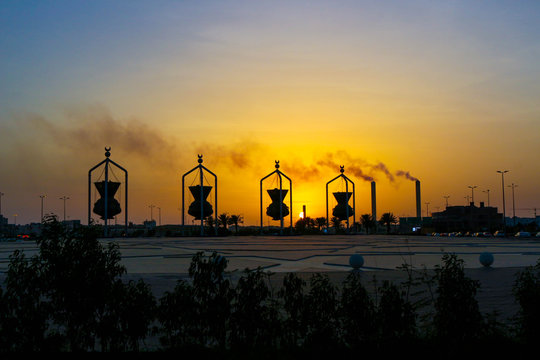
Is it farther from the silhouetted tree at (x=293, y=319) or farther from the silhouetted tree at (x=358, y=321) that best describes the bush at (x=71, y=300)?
the silhouetted tree at (x=358, y=321)

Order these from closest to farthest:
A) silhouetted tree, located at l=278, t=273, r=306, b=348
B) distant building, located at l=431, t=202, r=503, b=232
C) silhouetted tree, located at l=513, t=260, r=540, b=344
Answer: silhouetted tree, located at l=513, t=260, r=540, b=344 → silhouetted tree, located at l=278, t=273, r=306, b=348 → distant building, located at l=431, t=202, r=503, b=232

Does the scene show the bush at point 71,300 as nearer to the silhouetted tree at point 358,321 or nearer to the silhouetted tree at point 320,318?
the silhouetted tree at point 320,318

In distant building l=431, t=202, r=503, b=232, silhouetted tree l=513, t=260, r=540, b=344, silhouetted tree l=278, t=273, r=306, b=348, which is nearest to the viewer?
silhouetted tree l=513, t=260, r=540, b=344

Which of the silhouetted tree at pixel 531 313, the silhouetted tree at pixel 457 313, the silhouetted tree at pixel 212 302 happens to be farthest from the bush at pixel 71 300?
the silhouetted tree at pixel 531 313

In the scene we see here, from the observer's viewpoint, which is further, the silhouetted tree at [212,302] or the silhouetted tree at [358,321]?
the silhouetted tree at [212,302]

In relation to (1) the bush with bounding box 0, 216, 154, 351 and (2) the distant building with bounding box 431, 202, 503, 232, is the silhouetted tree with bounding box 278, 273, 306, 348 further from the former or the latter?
(2) the distant building with bounding box 431, 202, 503, 232

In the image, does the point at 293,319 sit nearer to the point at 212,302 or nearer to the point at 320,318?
the point at 320,318

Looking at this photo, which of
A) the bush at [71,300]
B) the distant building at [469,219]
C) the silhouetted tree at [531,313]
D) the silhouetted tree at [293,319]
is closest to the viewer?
the bush at [71,300]

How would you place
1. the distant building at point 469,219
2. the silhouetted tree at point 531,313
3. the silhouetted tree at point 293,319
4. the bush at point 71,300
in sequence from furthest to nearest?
1. the distant building at point 469,219
2. the silhouetted tree at point 293,319
3. the silhouetted tree at point 531,313
4. the bush at point 71,300

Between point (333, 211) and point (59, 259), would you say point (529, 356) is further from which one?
point (333, 211)

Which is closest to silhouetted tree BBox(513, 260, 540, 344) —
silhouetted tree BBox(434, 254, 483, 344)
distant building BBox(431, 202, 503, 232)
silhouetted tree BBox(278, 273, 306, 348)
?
silhouetted tree BBox(434, 254, 483, 344)

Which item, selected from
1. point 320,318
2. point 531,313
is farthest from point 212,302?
point 531,313

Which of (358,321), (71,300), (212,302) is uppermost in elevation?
(71,300)

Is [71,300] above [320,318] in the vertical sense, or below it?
above
